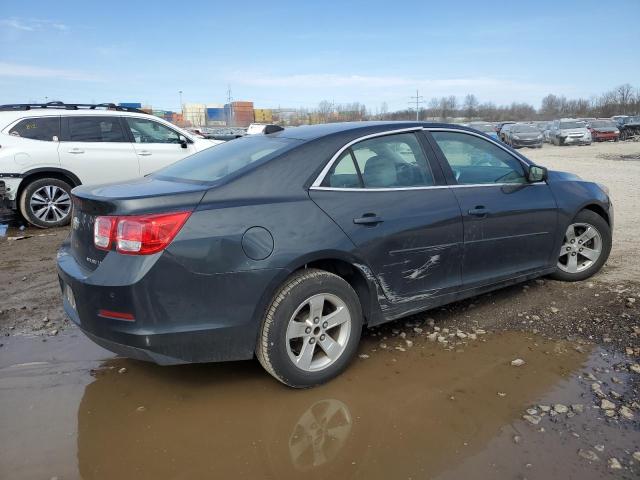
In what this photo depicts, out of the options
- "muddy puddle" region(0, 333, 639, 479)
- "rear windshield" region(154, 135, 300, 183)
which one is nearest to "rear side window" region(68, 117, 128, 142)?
"rear windshield" region(154, 135, 300, 183)

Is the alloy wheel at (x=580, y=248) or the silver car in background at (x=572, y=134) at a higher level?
the silver car in background at (x=572, y=134)

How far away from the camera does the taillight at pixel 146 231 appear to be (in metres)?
2.68

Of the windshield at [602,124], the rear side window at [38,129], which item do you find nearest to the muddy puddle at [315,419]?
the rear side window at [38,129]

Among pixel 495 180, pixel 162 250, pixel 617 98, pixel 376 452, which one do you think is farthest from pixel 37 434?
pixel 617 98

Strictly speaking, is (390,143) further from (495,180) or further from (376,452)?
(376,452)

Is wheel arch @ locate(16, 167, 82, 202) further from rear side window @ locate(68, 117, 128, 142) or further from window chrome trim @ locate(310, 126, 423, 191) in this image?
window chrome trim @ locate(310, 126, 423, 191)

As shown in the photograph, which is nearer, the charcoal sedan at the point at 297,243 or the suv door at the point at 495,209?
the charcoal sedan at the point at 297,243

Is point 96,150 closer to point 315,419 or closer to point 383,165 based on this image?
point 383,165

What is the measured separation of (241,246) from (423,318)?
6.44 ft

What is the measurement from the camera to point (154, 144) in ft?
29.1

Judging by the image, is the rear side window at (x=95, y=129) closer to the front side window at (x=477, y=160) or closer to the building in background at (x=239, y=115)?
the front side window at (x=477, y=160)

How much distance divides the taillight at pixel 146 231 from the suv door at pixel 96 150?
614 centimetres

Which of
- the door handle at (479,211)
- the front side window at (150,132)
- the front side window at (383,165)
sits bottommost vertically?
the door handle at (479,211)

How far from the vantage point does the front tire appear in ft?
15.4
